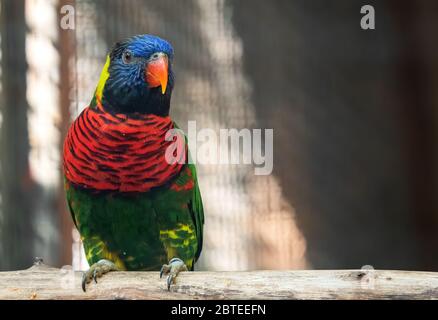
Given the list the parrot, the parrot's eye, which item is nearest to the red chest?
the parrot

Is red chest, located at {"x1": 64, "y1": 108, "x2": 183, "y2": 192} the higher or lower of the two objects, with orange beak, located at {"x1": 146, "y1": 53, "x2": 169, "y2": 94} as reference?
lower

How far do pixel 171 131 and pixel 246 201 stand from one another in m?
0.25

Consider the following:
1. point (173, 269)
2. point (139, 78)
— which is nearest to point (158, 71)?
point (139, 78)

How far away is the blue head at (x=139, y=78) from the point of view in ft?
4.04

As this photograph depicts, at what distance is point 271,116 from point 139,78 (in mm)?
330

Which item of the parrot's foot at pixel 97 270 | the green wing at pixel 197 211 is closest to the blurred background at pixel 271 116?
the green wing at pixel 197 211

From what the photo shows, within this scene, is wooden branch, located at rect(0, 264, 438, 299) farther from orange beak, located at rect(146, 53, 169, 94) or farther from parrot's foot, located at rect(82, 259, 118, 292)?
orange beak, located at rect(146, 53, 169, 94)

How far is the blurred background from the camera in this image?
1305 mm

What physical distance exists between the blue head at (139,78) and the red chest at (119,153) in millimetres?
33

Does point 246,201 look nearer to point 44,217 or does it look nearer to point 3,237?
point 44,217

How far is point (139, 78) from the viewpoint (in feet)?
4.06

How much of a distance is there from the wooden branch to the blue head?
0.39 meters

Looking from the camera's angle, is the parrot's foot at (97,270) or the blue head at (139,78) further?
the blue head at (139,78)

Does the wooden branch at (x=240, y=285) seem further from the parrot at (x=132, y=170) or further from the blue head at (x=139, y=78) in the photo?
the blue head at (x=139, y=78)
